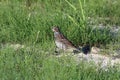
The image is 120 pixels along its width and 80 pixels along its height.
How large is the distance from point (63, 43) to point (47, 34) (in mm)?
726

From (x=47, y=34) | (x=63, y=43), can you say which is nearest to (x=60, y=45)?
(x=63, y=43)

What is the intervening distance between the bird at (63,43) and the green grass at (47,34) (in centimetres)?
13

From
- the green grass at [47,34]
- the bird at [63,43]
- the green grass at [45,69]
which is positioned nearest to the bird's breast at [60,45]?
the bird at [63,43]

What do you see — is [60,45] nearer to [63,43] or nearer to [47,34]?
[63,43]

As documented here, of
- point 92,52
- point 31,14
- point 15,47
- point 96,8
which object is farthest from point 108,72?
point 96,8

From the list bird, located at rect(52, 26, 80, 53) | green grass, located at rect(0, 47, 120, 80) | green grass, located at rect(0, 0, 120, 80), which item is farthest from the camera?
bird, located at rect(52, 26, 80, 53)

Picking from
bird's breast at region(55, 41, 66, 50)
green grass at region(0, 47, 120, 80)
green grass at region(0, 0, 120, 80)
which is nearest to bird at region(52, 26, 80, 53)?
bird's breast at region(55, 41, 66, 50)

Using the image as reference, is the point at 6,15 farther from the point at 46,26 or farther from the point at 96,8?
the point at 96,8

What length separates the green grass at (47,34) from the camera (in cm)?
652

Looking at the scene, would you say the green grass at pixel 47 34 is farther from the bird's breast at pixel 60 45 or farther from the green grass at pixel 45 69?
the bird's breast at pixel 60 45

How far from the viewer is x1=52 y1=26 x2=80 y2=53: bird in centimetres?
776

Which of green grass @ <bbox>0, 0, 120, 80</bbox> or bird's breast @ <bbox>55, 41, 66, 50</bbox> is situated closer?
green grass @ <bbox>0, 0, 120, 80</bbox>

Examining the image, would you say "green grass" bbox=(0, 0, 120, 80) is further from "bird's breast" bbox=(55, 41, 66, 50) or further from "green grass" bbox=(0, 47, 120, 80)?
"bird's breast" bbox=(55, 41, 66, 50)

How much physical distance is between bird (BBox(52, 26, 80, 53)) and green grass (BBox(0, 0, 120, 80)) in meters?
0.13
